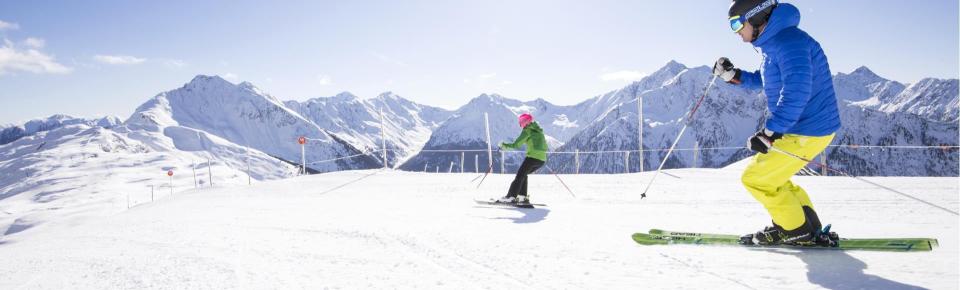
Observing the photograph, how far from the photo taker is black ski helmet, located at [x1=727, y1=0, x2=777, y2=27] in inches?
157

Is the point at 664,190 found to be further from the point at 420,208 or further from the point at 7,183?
the point at 7,183

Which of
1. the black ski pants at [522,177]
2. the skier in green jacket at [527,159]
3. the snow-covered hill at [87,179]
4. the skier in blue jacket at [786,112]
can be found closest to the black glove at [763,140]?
the skier in blue jacket at [786,112]

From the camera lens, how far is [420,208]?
7.62 meters

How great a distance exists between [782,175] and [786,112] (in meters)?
0.56

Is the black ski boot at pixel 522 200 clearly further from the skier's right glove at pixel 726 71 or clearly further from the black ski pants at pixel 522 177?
the skier's right glove at pixel 726 71

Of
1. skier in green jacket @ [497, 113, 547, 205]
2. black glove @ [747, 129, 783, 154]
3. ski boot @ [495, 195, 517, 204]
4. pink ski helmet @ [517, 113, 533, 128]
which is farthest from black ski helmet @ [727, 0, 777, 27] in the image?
pink ski helmet @ [517, 113, 533, 128]

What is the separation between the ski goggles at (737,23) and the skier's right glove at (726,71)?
0.80 metres

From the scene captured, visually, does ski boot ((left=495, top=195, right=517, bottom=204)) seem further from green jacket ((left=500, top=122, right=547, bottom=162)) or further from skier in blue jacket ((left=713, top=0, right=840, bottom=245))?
skier in blue jacket ((left=713, top=0, right=840, bottom=245))

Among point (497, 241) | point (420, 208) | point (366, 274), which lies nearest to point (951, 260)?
point (497, 241)

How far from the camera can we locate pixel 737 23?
13.7ft

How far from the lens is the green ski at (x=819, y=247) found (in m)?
3.76

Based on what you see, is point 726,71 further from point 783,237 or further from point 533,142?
point 533,142

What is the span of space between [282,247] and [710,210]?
18.0 feet

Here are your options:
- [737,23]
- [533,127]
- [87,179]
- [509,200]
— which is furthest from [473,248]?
[87,179]
